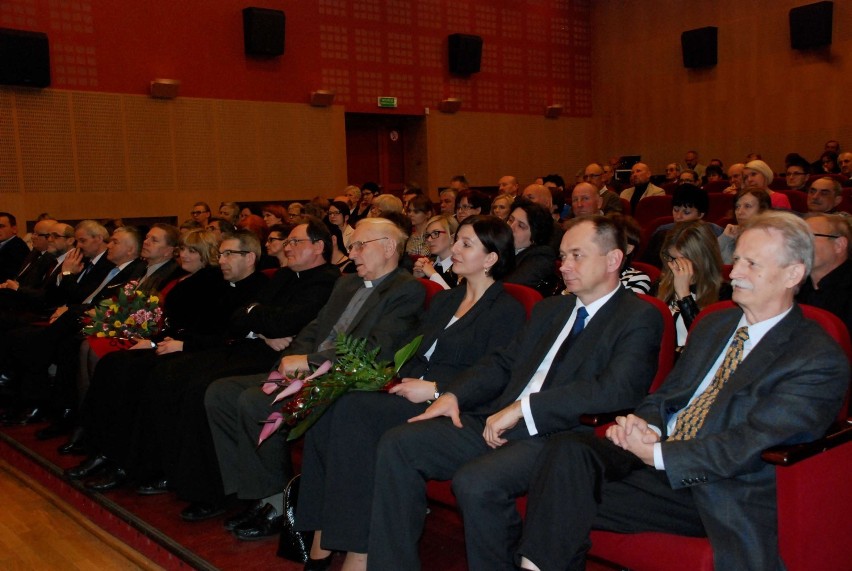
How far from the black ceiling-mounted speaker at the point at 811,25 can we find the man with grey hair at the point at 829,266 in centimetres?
950

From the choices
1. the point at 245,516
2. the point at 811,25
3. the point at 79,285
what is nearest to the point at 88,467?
the point at 245,516

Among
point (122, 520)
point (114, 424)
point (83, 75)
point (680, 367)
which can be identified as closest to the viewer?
point (680, 367)

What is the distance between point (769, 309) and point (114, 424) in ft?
9.76

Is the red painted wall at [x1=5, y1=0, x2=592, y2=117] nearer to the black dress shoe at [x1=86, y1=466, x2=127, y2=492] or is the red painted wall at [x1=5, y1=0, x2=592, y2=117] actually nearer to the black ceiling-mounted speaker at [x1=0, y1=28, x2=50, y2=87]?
the black ceiling-mounted speaker at [x1=0, y1=28, x2=50, y2=87]

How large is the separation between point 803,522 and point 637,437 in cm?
43

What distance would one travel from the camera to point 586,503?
6.34ft

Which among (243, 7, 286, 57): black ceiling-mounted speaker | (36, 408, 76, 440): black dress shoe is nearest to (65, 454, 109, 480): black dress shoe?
(36, 408, 76, 440): black dress shoe

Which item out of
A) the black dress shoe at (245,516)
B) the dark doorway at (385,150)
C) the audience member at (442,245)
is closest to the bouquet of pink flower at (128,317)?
the black dress shoe at (245,516)

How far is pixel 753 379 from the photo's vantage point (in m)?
1.95

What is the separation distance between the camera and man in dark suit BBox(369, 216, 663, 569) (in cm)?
211

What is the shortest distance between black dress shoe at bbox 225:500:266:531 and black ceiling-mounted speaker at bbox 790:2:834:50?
1101 centimetres

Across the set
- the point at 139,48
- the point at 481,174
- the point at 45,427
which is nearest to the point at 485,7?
the point at 481,174

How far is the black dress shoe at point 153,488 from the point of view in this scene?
351 centimetres

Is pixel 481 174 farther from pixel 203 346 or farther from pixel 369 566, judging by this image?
pixel 369 566
